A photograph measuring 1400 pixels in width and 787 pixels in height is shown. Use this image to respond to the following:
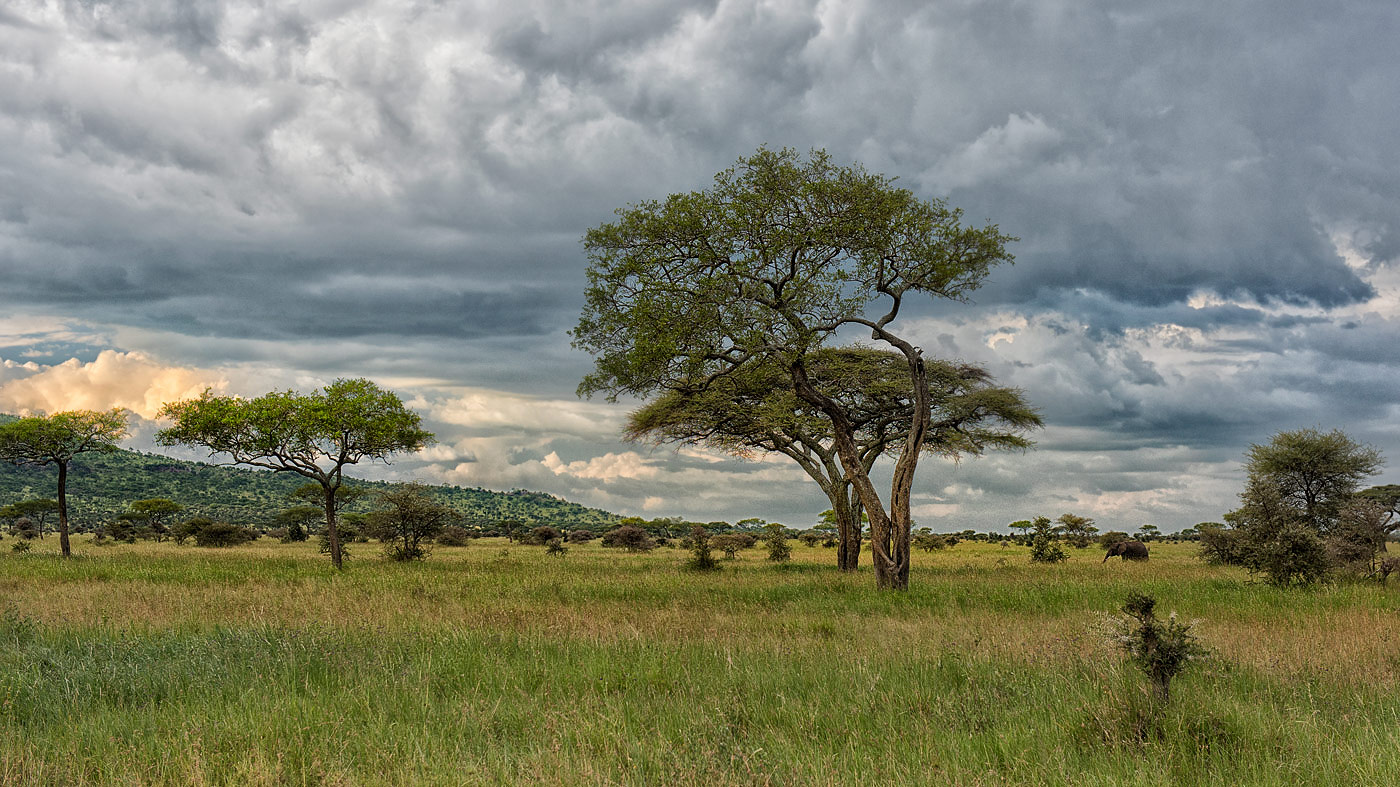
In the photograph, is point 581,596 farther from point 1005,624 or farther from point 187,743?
point 187,743

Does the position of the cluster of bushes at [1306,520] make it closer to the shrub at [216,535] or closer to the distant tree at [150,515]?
the shrub at [216,535]

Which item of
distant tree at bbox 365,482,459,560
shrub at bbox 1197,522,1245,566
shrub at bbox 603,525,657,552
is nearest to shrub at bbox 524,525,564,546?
shrub at bbox 603,525,657,552

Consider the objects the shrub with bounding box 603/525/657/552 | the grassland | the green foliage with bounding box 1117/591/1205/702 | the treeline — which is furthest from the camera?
the treeline

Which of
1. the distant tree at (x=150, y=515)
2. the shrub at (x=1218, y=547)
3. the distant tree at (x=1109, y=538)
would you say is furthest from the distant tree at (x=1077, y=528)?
the distant tree at (x=150, y=515)

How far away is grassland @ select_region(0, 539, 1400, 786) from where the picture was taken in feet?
18.2

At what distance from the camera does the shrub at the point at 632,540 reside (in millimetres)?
53812

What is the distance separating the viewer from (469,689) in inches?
309

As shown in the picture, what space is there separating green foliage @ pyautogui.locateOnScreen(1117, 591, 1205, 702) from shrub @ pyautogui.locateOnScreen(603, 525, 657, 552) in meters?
46.4

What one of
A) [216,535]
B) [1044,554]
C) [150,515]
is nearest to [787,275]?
[1044,554]

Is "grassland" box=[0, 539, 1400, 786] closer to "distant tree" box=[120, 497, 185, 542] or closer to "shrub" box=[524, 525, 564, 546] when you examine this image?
"shrub" box=[524, 525, 564, 546]

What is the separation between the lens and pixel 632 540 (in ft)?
179

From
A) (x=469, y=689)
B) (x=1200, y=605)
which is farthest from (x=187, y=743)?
(x=1200, y=605)

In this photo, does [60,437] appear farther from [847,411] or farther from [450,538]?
[847,411]

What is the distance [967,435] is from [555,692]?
26.9 meters
